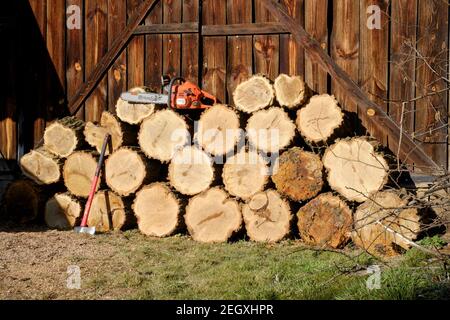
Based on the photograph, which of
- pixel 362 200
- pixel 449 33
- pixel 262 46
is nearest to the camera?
pixel 362 200

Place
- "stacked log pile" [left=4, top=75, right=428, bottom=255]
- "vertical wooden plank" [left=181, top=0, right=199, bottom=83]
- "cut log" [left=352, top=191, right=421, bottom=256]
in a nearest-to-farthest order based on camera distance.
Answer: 1. "cut log" [left=352, top=191, right=421, bottom=256]
2. "stacked log pile" [left=4, top=75, right=428, bottom=255]
3. "vertical wooden plank" [left=181, top=0, right=199, bottom=83]

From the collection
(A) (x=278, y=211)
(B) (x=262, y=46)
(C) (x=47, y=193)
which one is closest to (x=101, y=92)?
(C) (x=47, y=193)

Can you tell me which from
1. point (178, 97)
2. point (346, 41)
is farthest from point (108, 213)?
point (346, 41)

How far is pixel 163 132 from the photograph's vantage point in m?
6.64

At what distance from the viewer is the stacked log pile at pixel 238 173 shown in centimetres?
585

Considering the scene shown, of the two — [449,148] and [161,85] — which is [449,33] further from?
[161,85]

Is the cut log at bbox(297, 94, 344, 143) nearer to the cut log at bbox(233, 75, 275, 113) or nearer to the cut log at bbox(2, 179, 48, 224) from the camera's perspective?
the cut log at bbox(233, 75, 275, 113)

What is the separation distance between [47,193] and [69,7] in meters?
2.37

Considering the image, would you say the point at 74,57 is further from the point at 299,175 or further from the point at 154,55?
the point at 299,175

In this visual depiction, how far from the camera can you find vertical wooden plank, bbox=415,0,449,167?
629 centimetres

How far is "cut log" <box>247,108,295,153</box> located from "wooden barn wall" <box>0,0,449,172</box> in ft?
2.89

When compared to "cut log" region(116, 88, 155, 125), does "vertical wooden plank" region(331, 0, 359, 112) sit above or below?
above

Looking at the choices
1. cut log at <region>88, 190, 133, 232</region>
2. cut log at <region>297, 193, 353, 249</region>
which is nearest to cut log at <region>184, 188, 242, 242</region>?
cut log at <region>297, 193, 353, 249</region>

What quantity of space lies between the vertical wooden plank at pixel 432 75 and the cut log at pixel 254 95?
4.98ft
